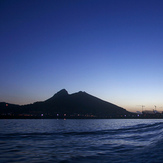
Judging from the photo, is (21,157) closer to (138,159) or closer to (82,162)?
(82,162)

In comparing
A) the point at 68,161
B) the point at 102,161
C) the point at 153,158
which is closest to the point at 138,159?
the point at 153,158

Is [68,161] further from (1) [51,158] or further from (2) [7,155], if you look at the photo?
(2) [7,155]

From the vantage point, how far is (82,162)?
Result: 13273 millimetres

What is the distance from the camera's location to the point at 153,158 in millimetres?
13844

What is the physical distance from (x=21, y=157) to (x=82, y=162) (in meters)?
5.61

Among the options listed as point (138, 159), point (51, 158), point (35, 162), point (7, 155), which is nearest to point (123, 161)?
point (138, 159)

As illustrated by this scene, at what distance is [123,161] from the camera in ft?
44.2

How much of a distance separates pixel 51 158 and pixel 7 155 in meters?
A: 4.30

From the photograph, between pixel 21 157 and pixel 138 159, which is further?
pixel 21 157

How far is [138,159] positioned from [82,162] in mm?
4701

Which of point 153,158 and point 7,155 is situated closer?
point 153,158

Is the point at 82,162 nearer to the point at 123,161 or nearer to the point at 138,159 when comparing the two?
the point at 123,161

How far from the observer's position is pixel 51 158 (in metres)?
14.6

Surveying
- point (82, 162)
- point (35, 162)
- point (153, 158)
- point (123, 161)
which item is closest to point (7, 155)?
point (35, 162)
